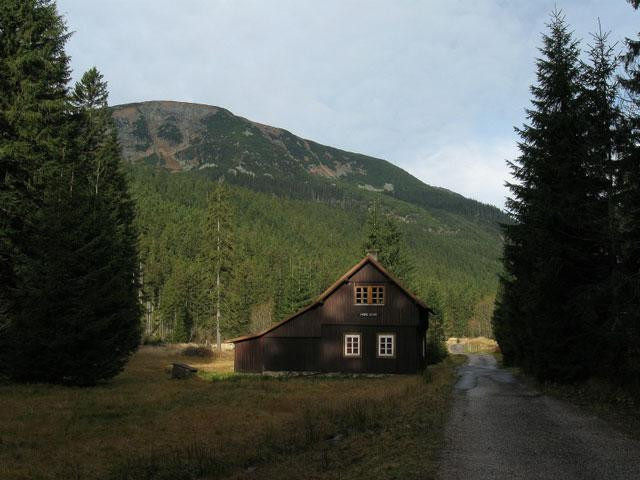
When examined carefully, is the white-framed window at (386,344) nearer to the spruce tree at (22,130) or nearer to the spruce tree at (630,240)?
the spruce tree at (630,240)

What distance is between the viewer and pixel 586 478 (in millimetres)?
8914

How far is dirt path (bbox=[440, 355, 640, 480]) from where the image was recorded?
9.33 meters

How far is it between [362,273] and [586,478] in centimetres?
2781

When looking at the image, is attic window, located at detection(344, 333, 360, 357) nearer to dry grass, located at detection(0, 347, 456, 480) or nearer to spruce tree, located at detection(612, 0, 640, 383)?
dry grass, located at detection(0, 347, 456, 480)

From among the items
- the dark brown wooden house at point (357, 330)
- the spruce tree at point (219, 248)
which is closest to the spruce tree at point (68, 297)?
the dark brown wooden house at point (357, 330)

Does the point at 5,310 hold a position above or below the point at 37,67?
below

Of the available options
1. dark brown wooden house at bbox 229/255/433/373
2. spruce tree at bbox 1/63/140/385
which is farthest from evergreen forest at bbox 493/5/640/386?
spruce tree at bbox 1/63/140/385

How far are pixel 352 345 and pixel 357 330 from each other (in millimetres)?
1079

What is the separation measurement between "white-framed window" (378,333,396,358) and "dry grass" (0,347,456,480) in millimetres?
13144

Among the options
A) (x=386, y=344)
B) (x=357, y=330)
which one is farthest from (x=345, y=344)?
(x=386, y=344)

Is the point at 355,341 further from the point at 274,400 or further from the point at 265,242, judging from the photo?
the point at 265,242

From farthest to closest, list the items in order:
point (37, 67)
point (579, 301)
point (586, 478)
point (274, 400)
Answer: point (37, 67) < point (274, 400) < point (579, 301) < point (586, 478)

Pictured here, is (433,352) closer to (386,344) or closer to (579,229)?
(386,344)

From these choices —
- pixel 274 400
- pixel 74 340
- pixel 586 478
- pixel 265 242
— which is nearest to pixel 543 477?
pixel 586 478
